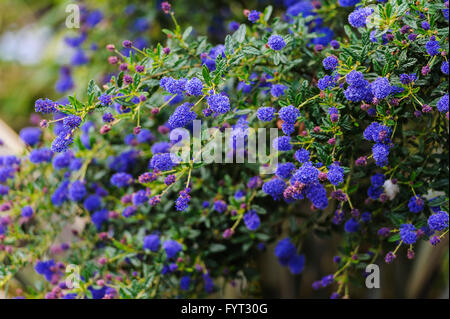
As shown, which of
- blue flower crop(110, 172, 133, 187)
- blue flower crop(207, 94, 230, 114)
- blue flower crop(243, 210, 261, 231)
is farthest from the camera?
blue flower crop(110, 172, 133, 187)

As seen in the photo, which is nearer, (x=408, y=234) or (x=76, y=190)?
(x=408, y=234)

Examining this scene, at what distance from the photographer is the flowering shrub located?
1007mm

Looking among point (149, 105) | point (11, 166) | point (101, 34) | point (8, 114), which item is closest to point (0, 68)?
point (8, 114)

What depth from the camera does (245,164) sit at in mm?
1309

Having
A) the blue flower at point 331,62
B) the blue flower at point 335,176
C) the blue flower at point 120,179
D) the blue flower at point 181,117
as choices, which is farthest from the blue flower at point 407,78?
the blue flower at point 120,179

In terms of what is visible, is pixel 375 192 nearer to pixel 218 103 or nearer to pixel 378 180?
pixel 378 180

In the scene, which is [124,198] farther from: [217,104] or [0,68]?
[0,68]

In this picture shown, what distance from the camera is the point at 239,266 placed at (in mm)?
1496

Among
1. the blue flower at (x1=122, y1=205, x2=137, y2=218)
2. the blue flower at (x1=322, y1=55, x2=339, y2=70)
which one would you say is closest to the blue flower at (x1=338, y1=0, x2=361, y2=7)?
the blue flower at (x1=322, y1=55, x2=339, y2=70)

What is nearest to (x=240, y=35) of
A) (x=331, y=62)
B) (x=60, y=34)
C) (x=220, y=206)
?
(x=331, y=62)

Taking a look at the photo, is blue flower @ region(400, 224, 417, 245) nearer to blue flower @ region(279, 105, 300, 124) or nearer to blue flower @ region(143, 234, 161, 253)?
blue flower @ region(279, 105, 300, 124)

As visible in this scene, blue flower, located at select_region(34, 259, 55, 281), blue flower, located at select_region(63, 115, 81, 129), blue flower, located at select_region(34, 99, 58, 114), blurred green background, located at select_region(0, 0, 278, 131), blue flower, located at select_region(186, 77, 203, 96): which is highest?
blurred green background, located at select_region(0, 0, 278, 131)
